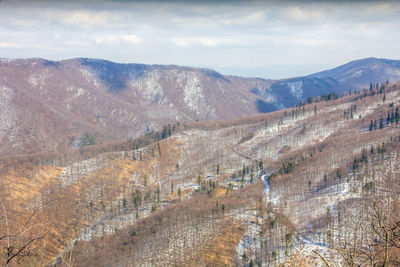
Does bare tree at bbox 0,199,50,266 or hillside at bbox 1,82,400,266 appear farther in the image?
hillside at bbox 1,82,400,266

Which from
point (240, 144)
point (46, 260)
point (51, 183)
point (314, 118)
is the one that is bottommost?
point (46, 260)

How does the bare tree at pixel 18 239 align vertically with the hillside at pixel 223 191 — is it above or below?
above

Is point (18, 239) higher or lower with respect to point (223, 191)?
higher

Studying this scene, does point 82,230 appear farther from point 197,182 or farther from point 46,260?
point 197,182

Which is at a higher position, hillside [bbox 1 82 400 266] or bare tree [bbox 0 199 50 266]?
bare tree [bbox 0 199 50 266]

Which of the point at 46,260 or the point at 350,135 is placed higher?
the point at 350,135

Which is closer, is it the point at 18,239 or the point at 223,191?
the point at 18,239

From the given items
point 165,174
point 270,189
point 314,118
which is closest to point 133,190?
point 165,174

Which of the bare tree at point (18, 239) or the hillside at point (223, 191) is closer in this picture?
the bare tree at point (18, 239)
